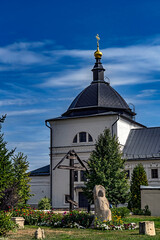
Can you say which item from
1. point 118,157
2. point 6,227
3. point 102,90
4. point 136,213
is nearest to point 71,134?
point 102,90

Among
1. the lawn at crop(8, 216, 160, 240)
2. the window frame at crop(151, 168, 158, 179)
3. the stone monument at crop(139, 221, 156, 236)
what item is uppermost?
the window frame at crop(151, 168, 158, 179)

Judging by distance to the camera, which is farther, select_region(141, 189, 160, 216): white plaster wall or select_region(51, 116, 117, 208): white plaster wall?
select_region(51, 116, 117, 208): white plaster wall

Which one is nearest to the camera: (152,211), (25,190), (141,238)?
(141,238)

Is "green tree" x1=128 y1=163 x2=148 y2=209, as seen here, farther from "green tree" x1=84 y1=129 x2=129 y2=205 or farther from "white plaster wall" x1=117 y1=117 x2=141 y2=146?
"white plaster wall" x1=117 y1=117 x2=141 y2=146

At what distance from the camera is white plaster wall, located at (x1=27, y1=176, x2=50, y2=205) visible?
38.1 meters

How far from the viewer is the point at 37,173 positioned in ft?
128

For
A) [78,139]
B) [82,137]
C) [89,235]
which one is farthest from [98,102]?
[89,235]

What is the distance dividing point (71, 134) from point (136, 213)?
13592 mm

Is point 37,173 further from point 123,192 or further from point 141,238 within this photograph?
point 141,238

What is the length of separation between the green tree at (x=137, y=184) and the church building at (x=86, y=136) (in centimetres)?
313

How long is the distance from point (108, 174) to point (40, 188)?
13826 mm

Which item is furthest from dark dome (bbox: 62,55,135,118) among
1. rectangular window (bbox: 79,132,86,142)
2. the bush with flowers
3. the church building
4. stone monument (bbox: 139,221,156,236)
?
stone monument (bbox: 139,221,156,236)

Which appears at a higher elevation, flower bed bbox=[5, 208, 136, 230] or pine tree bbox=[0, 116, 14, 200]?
pine tree bbox=[0, 116, 14, 200]

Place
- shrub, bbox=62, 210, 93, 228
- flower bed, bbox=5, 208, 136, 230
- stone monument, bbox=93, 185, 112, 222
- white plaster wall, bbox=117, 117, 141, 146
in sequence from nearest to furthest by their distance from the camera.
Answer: flower bed, bbox=5, 208, 136, 230
stone monument, bbox=93, 185, 112, 222
shrub, bbox=62, 210, 93, 228
white plaster wall, bbox=117, 117, 141, 146
